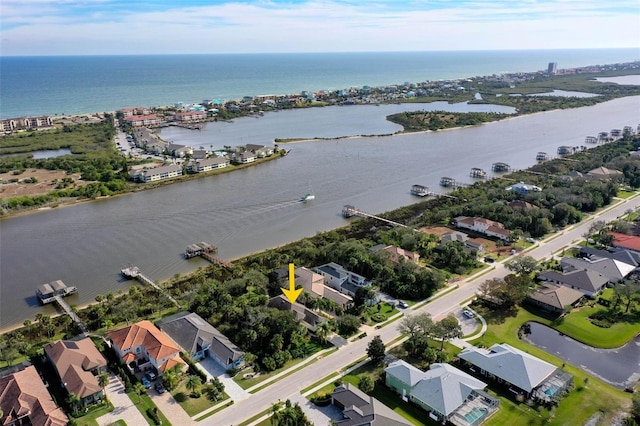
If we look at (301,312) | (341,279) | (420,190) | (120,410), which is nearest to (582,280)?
(341,279)

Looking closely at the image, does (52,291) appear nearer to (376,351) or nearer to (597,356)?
(376,351)

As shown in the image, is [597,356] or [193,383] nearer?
[193,383]

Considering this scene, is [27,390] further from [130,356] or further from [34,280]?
[34,280]

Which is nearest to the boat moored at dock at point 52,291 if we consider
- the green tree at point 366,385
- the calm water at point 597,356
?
the green tree at point 366,385

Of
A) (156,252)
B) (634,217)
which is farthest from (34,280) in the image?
(634,217)

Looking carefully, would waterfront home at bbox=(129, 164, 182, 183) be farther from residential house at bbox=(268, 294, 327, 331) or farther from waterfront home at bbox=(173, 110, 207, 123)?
waterfront home at bbox=(173, 110, 207, 123)

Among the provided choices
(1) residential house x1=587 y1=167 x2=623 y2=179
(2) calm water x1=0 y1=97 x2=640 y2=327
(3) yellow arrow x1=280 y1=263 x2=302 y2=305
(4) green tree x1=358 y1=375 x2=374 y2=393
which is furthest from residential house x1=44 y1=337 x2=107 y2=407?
(1) residential house x1=587 y1=167 x2=623 y2=179
